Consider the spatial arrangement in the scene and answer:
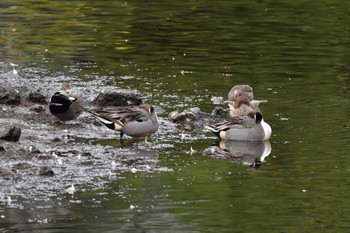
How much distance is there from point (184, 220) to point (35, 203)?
151 centimetres

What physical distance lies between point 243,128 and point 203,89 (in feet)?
11.4

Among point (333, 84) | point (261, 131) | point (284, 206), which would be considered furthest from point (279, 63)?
point (284, 206)

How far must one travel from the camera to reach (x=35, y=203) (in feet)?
34.8

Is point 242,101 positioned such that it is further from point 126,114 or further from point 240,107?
point 126,114

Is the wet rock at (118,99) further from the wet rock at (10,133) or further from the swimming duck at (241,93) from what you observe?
the wet rock at (10,133)

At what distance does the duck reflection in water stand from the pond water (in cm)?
12

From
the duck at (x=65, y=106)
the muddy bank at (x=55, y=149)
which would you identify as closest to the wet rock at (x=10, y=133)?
the muddy bank at (x=55, y=149)

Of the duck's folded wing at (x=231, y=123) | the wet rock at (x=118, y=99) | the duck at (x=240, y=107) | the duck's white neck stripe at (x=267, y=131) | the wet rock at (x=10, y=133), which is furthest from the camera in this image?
the wet rock at (x=118, y=99)

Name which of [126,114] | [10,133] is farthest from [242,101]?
[10,133]

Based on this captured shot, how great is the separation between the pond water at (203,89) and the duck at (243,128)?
19cm

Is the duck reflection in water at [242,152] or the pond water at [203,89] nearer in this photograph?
the pond water at [203,89]

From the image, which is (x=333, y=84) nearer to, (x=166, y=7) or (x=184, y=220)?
(x=184, y=220)

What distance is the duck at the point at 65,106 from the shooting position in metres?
14.6

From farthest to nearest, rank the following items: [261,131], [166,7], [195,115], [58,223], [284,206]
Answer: [166,7] → [195,115] → [261,131] → [284,206] → [58,223]
